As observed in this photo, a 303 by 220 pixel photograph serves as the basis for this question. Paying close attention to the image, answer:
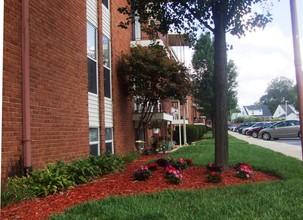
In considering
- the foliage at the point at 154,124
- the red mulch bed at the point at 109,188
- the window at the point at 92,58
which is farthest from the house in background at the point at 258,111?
the red mulch bed at the point at 109,188

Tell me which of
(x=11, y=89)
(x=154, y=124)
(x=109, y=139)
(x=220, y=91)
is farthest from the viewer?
(x=154, y=124)

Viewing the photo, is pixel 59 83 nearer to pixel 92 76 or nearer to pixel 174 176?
pixel 92 76

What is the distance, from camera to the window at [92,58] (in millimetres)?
11387

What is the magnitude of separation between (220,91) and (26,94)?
4077 mm

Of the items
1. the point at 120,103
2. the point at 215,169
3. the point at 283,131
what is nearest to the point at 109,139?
the point at 120,103

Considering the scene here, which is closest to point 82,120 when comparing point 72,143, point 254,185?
point 72,143

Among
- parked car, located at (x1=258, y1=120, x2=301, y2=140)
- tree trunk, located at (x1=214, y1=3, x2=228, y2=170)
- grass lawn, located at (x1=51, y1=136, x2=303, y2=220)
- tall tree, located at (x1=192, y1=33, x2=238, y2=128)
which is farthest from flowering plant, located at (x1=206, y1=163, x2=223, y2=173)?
parked car, located at (x1=258, y1=120, x2=301, y2=140)

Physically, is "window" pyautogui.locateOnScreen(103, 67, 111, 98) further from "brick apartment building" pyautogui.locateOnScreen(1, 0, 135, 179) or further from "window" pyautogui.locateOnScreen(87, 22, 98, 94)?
"window" pyautogui.locateOnScreen(87, 22, 98, 94)

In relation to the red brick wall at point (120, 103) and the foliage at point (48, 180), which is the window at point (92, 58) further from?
the foliage at point (48, 180)

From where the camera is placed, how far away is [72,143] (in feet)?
31.1

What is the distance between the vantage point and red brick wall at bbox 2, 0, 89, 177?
6711 mm

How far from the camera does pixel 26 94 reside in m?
7.01

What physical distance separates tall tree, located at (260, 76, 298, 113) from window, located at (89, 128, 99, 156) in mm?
124939

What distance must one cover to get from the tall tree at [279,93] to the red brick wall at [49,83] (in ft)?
415
